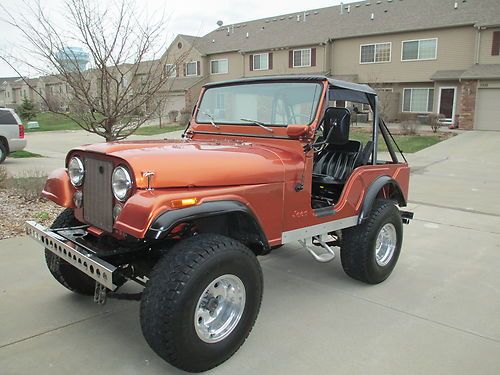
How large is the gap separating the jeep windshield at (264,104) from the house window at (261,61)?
95.8 feet

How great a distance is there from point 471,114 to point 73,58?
71.4 ft

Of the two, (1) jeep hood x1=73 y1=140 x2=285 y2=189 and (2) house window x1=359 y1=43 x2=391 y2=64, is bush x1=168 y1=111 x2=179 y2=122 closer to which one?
(2) house window x1=359 y1=43 x2=391 y2=64

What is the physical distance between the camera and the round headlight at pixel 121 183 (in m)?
2.70

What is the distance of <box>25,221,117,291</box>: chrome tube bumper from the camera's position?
2.59 meters

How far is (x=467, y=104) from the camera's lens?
23547 millimetres

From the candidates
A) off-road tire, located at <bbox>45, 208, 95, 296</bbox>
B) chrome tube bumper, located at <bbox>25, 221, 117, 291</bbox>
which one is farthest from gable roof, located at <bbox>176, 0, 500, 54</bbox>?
chrome tube bumper, located at <bbox>25, 221, 117, 291</bbox>

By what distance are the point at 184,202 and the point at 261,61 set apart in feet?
104

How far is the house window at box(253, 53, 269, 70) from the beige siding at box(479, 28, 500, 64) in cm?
1402

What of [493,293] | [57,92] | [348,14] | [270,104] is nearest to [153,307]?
[270,104]

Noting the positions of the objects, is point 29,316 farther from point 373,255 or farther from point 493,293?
point 493,293

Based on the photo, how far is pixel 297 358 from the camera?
298 cm

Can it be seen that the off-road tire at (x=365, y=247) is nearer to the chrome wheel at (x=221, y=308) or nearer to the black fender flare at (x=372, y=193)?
the black fender flare at (x=372, y=193)

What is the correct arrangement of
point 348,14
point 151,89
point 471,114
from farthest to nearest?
1. point 348,14
2. point 471,114
3. point 151,89

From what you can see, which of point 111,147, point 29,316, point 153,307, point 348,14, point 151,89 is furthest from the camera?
point 348,14
